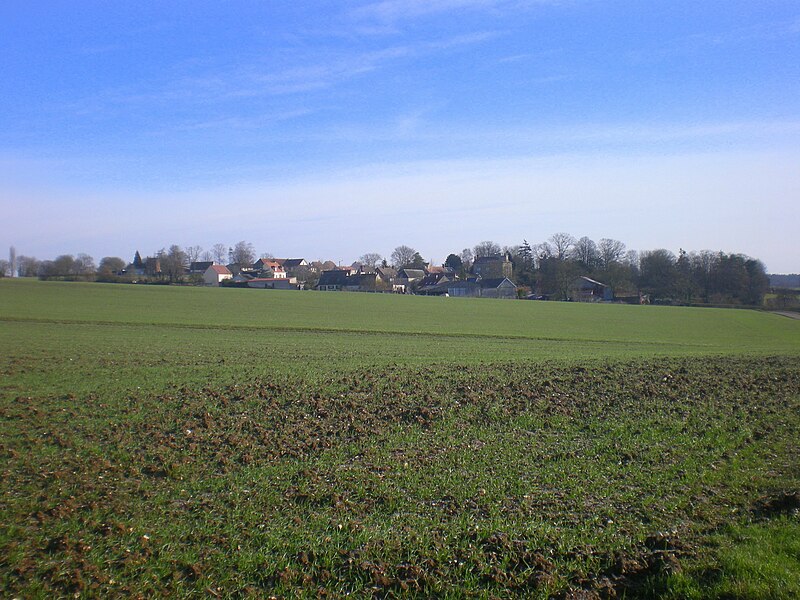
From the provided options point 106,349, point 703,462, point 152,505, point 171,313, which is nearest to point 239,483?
point 152,505

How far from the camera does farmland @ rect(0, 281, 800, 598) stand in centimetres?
645

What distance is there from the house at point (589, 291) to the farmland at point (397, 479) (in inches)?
4361

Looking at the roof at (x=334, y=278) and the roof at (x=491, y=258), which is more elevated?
the roof at (x=491, y=258)

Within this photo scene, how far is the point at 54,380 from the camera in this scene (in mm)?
17156

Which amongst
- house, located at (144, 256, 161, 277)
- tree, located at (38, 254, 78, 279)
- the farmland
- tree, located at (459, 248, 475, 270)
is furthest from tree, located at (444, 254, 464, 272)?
the farmland

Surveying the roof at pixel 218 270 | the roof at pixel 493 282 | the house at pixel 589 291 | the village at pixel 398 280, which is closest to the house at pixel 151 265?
the village at pixel 398 280

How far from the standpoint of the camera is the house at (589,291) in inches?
5069

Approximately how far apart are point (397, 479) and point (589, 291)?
126715 mm

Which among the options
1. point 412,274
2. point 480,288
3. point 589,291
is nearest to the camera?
point 589,291

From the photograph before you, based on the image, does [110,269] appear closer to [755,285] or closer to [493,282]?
[493,282]

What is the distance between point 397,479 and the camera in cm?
945

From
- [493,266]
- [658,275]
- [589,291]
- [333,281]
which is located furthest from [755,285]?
[333,281]

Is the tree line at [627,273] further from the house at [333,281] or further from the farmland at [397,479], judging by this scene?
the farmland at [397,479]

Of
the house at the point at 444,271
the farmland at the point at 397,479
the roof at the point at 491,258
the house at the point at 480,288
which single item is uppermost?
the roof at the point at 491,258
